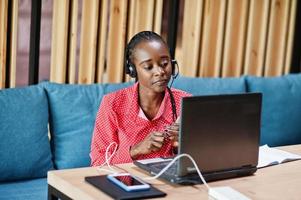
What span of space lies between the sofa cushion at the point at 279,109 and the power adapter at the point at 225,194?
191cm

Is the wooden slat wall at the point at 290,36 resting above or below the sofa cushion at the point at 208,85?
above

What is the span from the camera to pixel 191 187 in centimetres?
190

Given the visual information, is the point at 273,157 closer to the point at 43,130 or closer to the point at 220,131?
the point at 220,131

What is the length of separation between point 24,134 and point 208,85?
1204 mm

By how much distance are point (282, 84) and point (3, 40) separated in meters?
1.80

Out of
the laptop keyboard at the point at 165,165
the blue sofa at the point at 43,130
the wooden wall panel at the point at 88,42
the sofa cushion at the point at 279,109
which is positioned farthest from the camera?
the sofa cushion at the point at 279,109

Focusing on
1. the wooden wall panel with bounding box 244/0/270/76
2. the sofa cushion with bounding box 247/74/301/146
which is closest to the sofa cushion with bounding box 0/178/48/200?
the sofa cushion with bounding box 247/74/301/146

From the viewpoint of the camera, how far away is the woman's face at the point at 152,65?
2293 mm

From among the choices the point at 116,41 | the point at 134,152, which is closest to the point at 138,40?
the point at 134,152

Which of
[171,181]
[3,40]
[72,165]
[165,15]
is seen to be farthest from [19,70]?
[171,181]

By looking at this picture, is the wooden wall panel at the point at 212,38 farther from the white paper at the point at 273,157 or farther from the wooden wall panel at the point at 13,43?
the white paper at the point at 273,157

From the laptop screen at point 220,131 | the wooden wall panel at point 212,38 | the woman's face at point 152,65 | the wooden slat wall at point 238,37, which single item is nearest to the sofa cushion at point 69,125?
the woman's face at point 152,65

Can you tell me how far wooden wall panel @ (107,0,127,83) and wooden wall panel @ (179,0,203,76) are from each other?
0.50m

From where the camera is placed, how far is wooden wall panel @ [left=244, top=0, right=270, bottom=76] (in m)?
4.11
